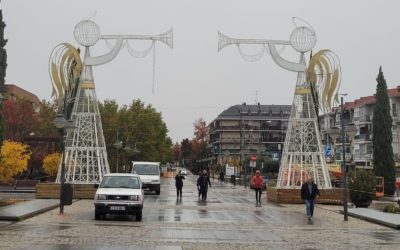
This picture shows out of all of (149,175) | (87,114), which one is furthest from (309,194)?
(149,175)

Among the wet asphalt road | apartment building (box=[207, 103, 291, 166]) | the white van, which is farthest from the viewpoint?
apartment building (box=[207, 103, 291, 166])

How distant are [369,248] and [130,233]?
6.53 metres

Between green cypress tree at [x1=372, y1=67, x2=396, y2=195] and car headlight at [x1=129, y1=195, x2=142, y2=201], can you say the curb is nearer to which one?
car headlight at [x1=129, y1=195, x2=142, y2=201]

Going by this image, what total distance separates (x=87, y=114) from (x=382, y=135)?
86.8 ft

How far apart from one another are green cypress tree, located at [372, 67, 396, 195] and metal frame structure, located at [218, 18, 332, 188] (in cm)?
1604

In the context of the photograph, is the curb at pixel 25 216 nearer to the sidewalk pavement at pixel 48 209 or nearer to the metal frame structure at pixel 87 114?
the sidewalk pavement at pixel 48 209

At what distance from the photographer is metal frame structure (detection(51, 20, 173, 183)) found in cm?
3225

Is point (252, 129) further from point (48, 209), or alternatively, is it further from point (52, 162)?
point (48, 209)

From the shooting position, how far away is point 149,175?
3850 centimetres

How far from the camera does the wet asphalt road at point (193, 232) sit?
13.4 m

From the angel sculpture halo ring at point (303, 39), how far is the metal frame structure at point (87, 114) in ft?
24.9

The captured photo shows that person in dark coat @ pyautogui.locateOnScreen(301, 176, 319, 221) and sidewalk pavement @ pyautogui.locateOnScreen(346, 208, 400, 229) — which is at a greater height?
person in dark coat @ pyautogui.locateOnScreen(301, 176, 319, 221)

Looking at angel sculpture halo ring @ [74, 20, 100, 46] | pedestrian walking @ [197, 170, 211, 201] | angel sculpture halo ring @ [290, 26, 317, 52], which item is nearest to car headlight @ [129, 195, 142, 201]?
pedestrian walking @ [197, 170, 211, 201]

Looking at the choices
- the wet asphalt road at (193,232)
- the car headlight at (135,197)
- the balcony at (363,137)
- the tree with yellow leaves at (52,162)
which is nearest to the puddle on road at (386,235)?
the wet asphalt road at (193,232)
